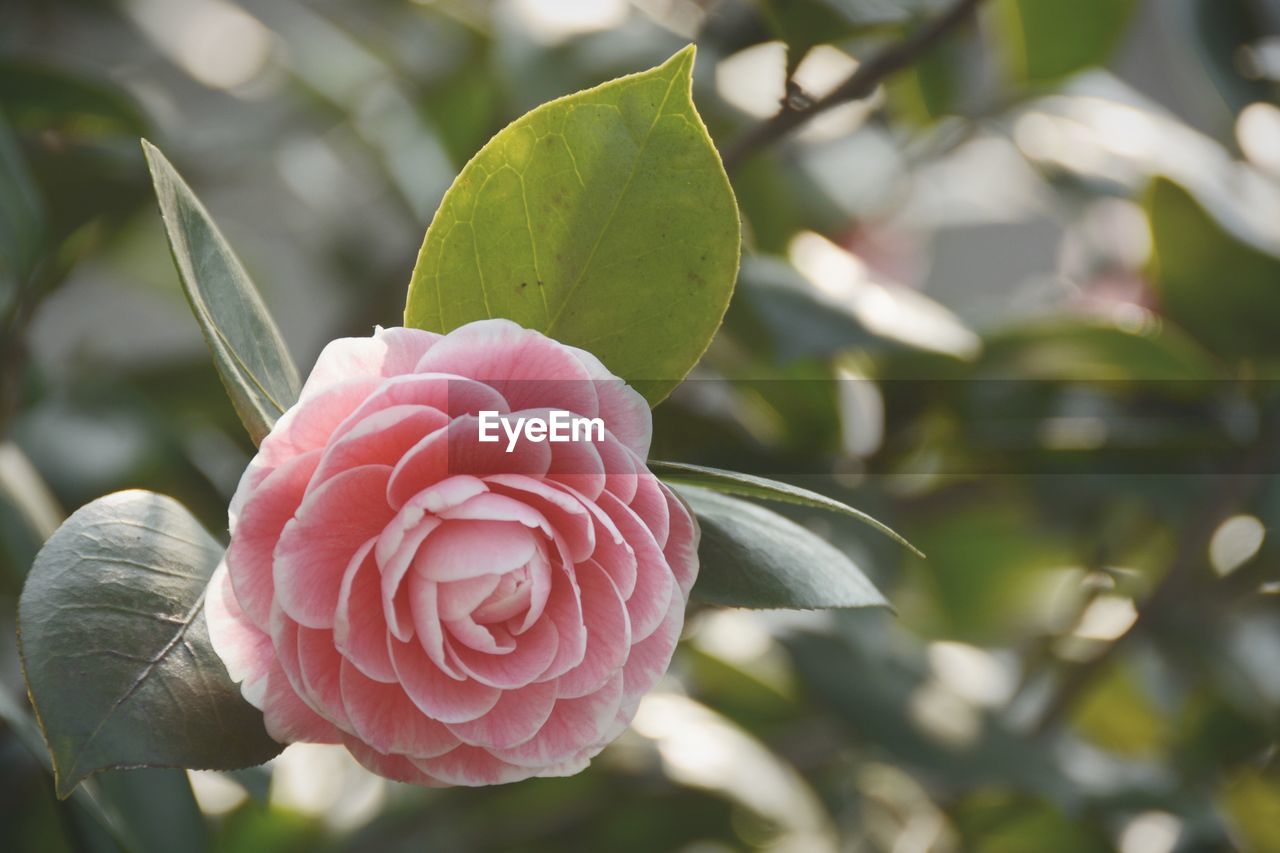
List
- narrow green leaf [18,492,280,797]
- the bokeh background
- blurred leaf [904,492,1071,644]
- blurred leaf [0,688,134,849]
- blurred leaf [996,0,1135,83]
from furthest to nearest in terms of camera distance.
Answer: blurred leaf [904,492,1071,644] → blurred leaf [996,0,1135,83] → the bokeh background → blurred leaf [0,688,134,849] → narrow green leaf [18,492,280,797]

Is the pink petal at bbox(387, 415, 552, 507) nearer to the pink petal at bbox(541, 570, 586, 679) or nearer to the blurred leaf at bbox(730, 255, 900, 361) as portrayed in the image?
the pink petal at bbox(541, 570, 586, 679)

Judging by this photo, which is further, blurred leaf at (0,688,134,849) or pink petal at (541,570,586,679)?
blurred leaf at (0,688,134,849)

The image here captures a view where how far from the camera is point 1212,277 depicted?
0.73m

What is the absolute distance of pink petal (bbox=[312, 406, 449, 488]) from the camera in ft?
0.93

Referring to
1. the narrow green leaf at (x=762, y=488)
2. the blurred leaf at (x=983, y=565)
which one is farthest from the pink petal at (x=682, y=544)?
the blurred leaf at (x=983, y=565)

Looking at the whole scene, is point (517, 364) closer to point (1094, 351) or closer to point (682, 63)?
point (682, 63)

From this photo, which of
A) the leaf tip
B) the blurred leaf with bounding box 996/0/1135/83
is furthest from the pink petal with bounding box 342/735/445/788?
the blurred leaf with bounding box 996/0/1135/83

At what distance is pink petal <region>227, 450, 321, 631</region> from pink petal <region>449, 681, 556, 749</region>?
6 cm

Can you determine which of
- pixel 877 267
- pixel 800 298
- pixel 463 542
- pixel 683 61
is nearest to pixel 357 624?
pixel 463 542

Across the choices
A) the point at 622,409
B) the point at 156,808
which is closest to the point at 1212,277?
the point at 622,409

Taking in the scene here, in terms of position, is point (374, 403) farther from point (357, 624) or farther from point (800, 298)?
point (800, 298)

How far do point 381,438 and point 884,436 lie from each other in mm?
535

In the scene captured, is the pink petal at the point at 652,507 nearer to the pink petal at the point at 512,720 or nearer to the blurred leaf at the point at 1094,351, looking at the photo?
the pink petal at the point at 512,720

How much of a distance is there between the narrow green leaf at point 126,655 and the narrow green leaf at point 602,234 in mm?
101
